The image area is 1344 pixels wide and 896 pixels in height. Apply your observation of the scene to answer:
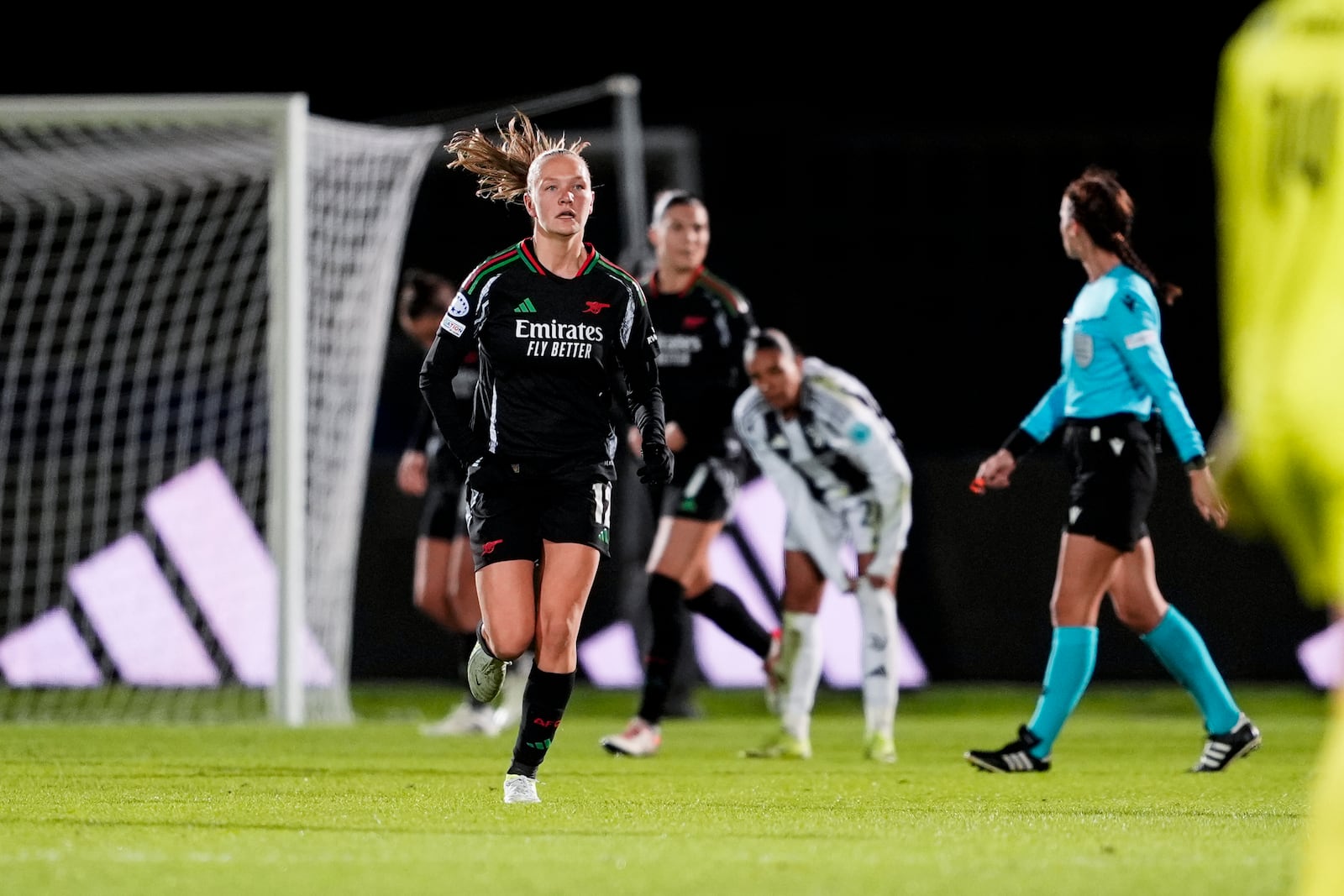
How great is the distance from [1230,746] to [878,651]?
148 cm

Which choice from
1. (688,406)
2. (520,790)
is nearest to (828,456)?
(688,406)

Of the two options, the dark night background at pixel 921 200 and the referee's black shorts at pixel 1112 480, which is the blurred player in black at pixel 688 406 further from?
the dark night background at pixel 921 200

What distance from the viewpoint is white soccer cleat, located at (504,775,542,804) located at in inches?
229

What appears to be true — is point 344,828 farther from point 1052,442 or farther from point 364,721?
point 1052,442

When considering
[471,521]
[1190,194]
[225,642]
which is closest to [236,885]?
[471,521]

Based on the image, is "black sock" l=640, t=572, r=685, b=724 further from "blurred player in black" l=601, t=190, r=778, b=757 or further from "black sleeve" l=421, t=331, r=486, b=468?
"black sleeve" l=421, t=331, r=486, b=468

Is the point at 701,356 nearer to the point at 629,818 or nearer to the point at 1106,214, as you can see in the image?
the point at 1106,214

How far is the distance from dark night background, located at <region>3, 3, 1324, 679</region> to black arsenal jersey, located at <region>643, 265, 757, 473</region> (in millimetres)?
3519

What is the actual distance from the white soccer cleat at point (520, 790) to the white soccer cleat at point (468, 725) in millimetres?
3919

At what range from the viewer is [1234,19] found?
17859 millimetres

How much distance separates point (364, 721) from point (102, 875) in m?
6.93

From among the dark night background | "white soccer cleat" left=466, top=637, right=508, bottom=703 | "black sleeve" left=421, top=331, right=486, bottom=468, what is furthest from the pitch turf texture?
the dark night background

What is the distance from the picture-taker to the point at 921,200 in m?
15.4

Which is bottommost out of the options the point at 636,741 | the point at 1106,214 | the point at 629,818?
the point at 636,741
